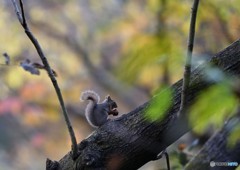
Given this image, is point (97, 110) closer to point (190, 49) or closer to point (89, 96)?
point (89, 96)

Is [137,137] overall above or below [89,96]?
below

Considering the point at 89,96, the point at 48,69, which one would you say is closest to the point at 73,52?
the point at 89,96

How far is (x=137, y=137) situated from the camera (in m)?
1.02

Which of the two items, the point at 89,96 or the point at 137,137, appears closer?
the point at 137,137

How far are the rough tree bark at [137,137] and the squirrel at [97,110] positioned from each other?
0.09m

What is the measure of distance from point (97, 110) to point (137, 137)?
21 centimetres

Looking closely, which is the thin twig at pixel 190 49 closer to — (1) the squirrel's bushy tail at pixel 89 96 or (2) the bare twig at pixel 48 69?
(2) the bare twig at pixel 48 69

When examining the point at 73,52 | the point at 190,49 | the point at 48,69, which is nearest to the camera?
the point at 190,49

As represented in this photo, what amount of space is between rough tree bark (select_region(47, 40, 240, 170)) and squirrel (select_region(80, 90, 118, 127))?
9 cm

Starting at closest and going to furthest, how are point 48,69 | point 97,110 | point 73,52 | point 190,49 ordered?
point 190,49 < point 48,69 < point 97,110 < point 73,52

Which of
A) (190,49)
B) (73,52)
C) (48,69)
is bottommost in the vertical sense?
(190,49)

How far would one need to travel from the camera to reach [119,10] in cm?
517

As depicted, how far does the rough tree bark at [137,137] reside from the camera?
0.98m

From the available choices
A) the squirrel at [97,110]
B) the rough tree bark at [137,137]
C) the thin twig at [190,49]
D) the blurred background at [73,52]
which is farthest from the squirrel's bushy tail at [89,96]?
the blurred background at [73,52]
